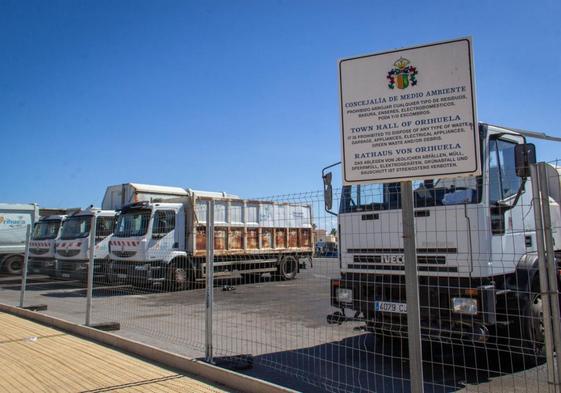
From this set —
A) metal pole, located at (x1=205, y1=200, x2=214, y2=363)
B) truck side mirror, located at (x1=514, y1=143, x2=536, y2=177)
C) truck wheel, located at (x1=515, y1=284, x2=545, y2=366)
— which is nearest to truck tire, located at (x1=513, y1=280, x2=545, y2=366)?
truck wheel, located at (x1=515, y1=284, x2=545, y2=366)

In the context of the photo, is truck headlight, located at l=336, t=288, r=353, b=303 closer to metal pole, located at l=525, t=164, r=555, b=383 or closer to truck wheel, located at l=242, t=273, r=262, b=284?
metal pole, located at l=525, t=164, r=555, b=383

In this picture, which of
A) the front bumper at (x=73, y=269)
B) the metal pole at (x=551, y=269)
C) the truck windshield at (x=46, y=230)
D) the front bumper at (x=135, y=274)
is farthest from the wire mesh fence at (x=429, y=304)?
the truck windshield at (x=46, y=230)

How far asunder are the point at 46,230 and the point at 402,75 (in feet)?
66.3

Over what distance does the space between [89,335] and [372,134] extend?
6381 millimetres

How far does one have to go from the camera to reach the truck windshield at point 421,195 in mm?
5543

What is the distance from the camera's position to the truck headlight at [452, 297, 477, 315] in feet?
16.4

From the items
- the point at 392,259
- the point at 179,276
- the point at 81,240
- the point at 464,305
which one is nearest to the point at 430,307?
the point at 464,305

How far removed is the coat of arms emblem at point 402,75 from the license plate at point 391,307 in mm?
3195

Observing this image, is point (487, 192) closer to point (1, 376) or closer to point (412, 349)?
point (412, 349)

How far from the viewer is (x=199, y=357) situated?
6109mm

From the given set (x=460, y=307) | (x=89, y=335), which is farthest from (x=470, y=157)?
(x=89, y=335)

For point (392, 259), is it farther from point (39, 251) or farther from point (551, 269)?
point (39, 251)

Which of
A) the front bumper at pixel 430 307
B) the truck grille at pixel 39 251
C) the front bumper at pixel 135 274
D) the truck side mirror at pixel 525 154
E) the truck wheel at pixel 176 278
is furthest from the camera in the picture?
the truck grille at pixel 39 251

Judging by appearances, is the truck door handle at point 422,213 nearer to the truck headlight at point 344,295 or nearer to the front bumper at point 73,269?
the truck headlight at point 344,295
